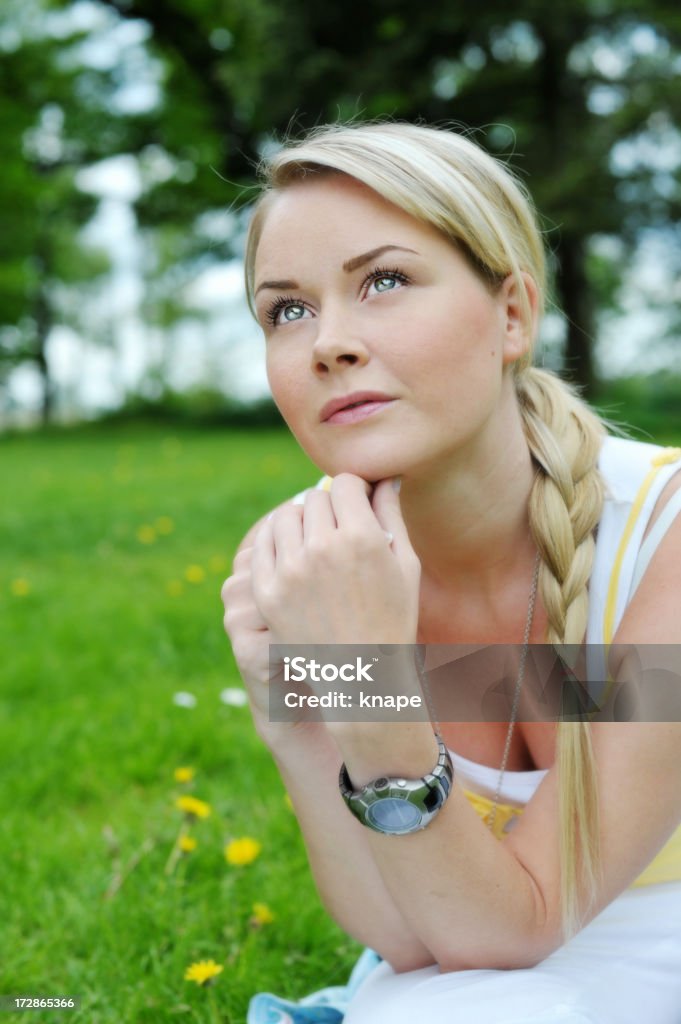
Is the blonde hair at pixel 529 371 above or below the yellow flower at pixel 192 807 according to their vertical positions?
above

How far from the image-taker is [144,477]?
10.0 meters

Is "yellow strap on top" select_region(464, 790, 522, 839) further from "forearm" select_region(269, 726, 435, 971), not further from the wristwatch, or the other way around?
Answer: the wristwatch

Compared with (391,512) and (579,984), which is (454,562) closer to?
(391,512)

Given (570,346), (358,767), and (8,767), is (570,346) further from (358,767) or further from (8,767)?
(358,767)

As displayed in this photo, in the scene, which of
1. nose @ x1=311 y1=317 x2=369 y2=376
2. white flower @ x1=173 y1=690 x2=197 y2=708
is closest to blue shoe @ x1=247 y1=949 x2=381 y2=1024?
nose @ x1=311 y1=317 x2=369 y2=376

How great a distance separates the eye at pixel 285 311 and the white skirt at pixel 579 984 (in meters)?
1.15

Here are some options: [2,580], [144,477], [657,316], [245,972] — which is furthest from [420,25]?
[657,316]

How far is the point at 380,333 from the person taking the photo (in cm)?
168

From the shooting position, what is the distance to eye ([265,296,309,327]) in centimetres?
180

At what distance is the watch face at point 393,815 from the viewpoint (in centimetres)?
149

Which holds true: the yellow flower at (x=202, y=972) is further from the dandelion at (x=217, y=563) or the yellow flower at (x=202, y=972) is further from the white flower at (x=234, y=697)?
the dandelion at (x=217, y=563)

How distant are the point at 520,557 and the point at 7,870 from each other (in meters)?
1.70

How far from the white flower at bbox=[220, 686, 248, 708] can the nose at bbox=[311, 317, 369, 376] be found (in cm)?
226

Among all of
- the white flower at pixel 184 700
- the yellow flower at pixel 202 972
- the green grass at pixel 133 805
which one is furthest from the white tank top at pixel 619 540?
the white flower at pixel 184 700
